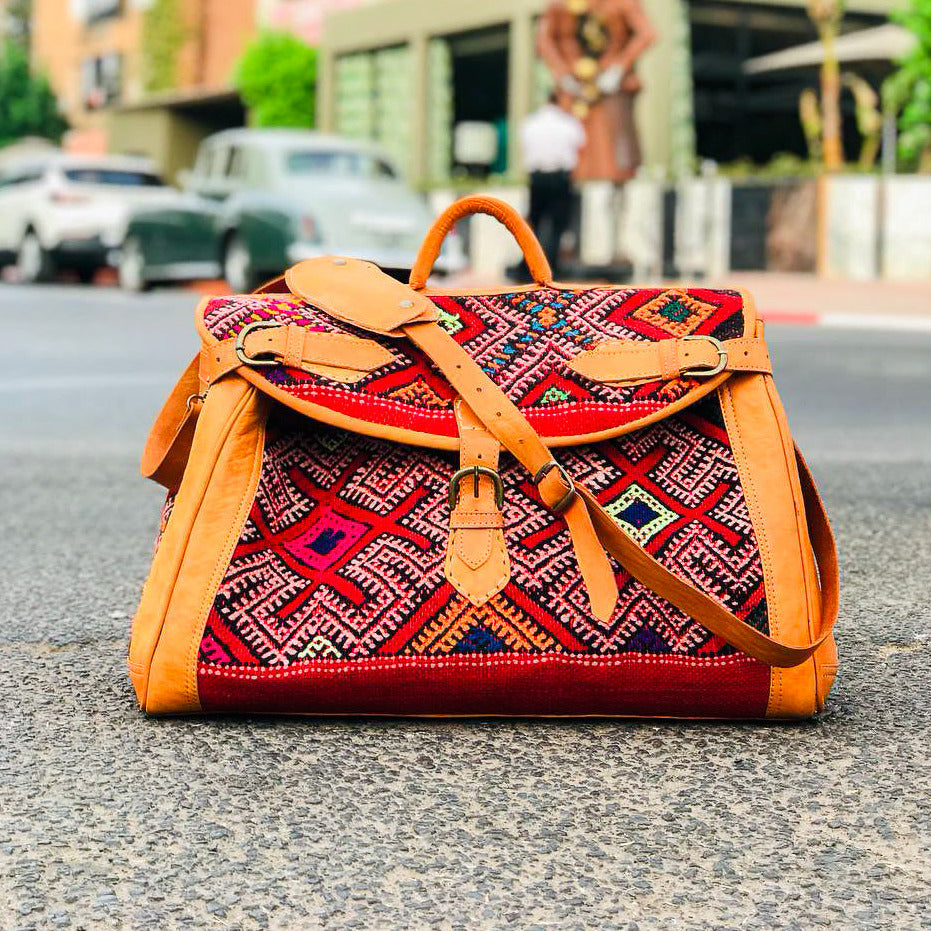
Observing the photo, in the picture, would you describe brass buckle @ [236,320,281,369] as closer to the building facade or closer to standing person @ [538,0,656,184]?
standing person @ [538,0,656,184]

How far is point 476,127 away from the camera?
23.1m

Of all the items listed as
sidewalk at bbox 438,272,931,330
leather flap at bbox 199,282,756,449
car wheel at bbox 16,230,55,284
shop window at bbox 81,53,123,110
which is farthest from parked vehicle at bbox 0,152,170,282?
shop window at bbox 81,53,123,110

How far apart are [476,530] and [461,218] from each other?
0.56 metres

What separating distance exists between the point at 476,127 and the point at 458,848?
70.9 ft

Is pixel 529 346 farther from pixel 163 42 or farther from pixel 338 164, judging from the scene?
pixel 163 42

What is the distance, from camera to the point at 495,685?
8.30 ft

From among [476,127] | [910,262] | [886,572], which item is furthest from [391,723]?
[476,127]

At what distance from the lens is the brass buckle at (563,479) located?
8.36 ft

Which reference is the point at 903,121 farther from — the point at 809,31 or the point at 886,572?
the point at 886,572

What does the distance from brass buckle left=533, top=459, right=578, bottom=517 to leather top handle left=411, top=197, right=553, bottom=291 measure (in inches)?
15.4

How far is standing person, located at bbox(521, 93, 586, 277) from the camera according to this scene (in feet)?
50.9

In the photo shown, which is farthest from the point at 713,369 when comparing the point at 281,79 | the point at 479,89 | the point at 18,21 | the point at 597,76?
the point at 18,21

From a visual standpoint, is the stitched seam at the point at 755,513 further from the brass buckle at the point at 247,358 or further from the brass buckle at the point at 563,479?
the brass buckle at the point at 247,358

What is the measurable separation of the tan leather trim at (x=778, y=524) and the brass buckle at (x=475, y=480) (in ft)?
1.24
